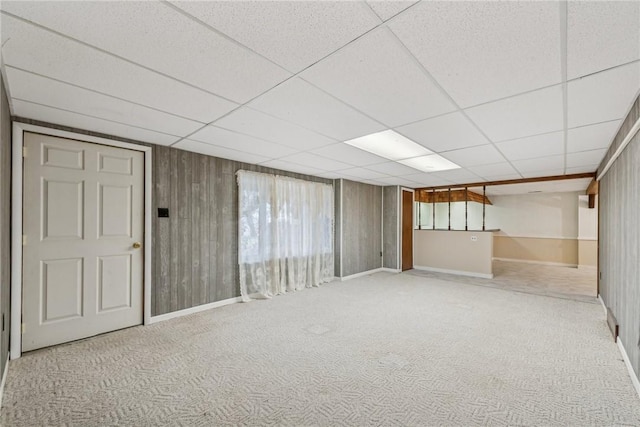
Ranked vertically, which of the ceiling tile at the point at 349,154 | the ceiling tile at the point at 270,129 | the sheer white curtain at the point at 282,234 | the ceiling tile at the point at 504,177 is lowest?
the sheer white curtain at the point at 282,234

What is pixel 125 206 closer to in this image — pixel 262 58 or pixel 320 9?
pixel 262 58

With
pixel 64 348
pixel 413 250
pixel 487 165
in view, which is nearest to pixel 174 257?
pixel 64 348

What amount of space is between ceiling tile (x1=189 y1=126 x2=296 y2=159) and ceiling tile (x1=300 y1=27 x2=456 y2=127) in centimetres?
144

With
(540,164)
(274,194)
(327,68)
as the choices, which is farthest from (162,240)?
(540,164)

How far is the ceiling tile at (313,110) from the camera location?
2059 millimetres

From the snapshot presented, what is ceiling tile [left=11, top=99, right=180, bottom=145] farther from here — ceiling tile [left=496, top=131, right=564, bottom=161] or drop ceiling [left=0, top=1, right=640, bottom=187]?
ceiling tile [left=496, top=131, right=564, bottom=161]

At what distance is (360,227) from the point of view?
6559mm

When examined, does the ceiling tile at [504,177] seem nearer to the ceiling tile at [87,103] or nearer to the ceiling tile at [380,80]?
the ceiling tile at [380,80]

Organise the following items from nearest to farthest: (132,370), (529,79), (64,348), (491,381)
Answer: (529,79) < (491,381) < (132,370) < (64,348)

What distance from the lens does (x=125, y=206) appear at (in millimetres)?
3264

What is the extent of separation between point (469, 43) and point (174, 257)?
12.3 ft

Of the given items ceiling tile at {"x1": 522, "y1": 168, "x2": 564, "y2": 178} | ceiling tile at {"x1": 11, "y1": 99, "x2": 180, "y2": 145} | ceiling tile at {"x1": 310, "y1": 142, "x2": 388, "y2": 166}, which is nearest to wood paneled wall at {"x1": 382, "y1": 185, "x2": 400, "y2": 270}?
ceiling tile at {"x1": 522, "y1": 168, "x2": 564, "y2": 178}

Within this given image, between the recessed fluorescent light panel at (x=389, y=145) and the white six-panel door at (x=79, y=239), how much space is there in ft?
8.79

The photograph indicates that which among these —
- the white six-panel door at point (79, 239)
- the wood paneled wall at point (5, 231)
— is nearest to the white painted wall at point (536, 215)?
the white six-panel door at point (79, 239)
